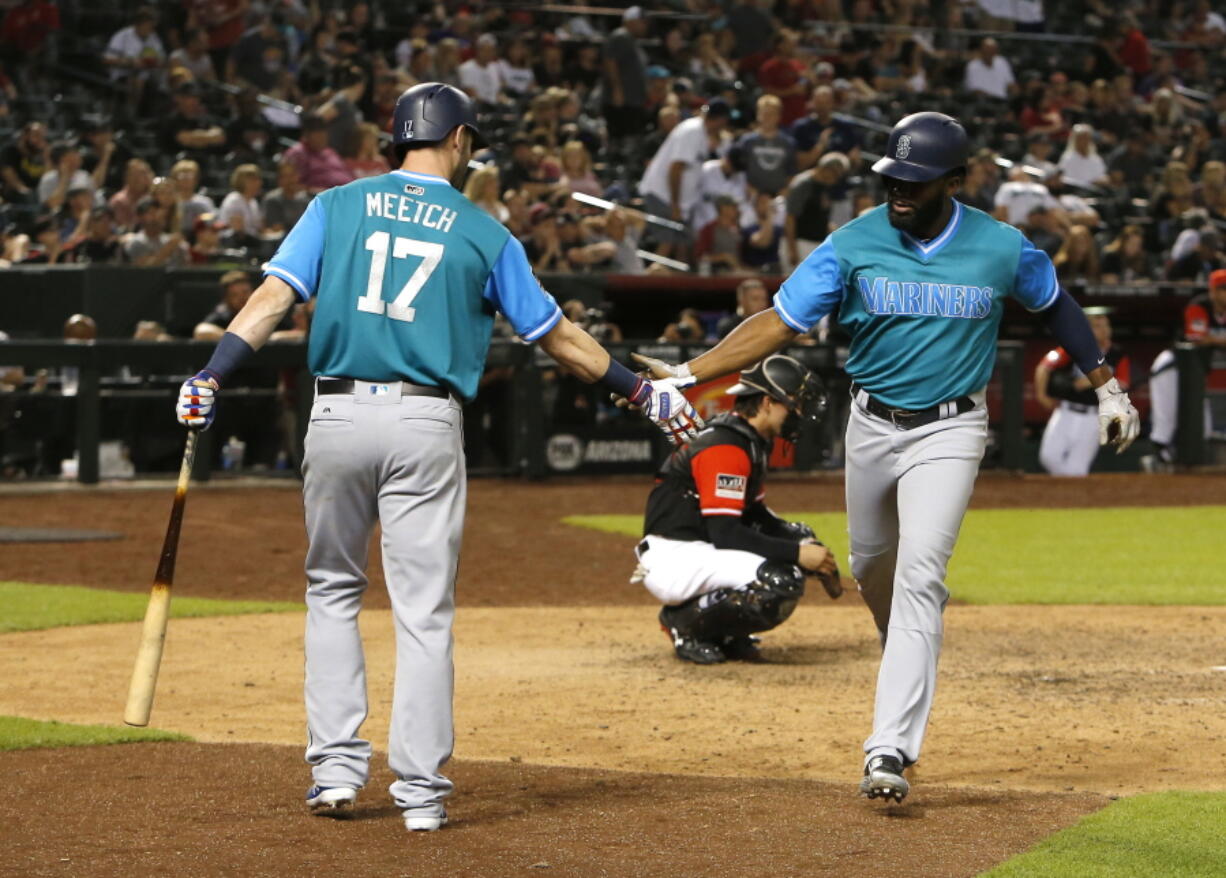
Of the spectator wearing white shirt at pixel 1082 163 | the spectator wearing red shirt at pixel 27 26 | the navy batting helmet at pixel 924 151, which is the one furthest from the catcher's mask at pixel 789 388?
the spectator wearing white shirt at pixel 1082 163

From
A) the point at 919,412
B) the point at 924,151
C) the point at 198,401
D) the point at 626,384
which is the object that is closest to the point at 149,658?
the point at 198,401

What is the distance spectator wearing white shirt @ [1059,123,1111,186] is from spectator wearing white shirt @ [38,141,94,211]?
12006 mm

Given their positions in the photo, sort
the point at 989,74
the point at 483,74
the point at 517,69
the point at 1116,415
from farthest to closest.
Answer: the point at 989,74
the point at 517,69
the point at 483,74
the point at 1116,415

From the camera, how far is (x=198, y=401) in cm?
497

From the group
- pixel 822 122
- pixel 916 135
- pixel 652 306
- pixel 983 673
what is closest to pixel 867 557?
pixel 916 135

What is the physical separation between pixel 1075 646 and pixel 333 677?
15.9 feet

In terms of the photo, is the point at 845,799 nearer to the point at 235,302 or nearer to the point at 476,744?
the point at 476,744

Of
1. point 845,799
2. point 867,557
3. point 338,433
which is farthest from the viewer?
point 867,557

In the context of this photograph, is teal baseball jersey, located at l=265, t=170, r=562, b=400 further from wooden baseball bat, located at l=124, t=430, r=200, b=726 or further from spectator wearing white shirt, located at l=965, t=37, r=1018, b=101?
spectator wearing white shirt, located at l=965, t=37, r=1018, b=101

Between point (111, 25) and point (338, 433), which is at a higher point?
point (111, 25)

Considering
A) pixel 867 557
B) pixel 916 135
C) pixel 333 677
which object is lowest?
pixel 333 677

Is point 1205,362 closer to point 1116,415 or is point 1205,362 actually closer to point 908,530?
point 1116,415

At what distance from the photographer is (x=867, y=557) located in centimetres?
588

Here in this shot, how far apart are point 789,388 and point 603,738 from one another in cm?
191
